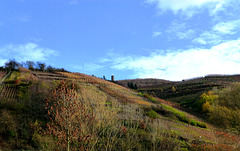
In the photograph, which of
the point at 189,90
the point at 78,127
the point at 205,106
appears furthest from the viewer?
the point at 189,90

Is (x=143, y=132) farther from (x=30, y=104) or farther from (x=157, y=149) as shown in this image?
(x=30, y=104)

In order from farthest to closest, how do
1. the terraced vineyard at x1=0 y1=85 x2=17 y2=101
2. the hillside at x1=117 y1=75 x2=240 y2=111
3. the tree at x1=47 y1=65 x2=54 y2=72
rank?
the tree at x1=47 y1=65 x2=54 y2=72, the hillside at x1=117 y1=75 x2=240 y2=111, the terraced vineyard at x1=0 y1=85 x2=17 y2=101

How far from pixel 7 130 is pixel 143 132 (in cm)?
909

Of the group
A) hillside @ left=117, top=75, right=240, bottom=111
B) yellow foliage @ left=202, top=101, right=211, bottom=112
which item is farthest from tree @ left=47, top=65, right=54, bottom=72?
yellow foliage @ left=202, top=101, right=211, bottom=112

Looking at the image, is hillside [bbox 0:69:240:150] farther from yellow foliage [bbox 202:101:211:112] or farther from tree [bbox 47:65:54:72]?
tree [bbox 47:65:54:72]

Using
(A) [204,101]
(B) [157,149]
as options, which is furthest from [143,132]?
(A) [204,101]

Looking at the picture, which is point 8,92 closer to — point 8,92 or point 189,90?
point 8,92

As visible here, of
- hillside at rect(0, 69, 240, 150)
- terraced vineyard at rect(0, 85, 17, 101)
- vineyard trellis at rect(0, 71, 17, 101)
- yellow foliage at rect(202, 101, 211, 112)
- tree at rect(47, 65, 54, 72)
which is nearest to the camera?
hillside at rect(0, 69, 240, 150)

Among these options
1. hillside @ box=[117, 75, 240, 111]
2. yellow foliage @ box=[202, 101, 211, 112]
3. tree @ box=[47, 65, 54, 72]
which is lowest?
yellow foliage @ box=[202, 101, 211, 112]

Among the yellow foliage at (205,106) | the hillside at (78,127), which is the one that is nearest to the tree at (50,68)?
the hillside at (78,127)

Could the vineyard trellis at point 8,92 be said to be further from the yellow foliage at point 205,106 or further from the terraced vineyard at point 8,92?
the yellow foliage at point 205,106

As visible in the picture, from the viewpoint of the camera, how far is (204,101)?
89.2 ft

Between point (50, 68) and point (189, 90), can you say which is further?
point (189, 90)

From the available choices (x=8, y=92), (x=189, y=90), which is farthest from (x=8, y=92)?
(x=189, y=90)
